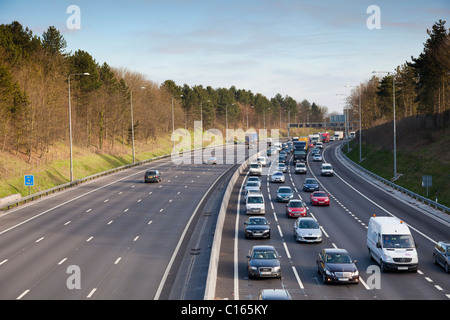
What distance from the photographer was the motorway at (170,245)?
69.1ft

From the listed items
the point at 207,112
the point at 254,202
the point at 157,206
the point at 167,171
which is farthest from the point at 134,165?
the point at 207,112

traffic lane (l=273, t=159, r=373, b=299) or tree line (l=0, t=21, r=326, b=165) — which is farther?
tree line (l=0, t=21, r=326, b=165)

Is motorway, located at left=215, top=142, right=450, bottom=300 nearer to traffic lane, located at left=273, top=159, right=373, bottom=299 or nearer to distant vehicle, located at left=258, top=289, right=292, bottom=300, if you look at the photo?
traffic lane, located at left=273, top=159, right=373, bottom=299

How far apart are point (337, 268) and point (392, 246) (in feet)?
12.2

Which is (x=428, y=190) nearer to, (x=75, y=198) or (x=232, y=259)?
(x=232, y=259)

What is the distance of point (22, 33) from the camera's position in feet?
232

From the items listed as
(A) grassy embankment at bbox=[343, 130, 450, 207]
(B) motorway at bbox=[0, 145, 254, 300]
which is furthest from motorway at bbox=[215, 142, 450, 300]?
(A) grassy embankment at bbox=[343, 130, 450, 207]

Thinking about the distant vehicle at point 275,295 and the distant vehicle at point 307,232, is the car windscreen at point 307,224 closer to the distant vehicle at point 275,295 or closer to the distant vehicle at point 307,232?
the distant vehicle at point 307,232

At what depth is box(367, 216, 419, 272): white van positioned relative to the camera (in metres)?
23.1

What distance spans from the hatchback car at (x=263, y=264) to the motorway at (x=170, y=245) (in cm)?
38

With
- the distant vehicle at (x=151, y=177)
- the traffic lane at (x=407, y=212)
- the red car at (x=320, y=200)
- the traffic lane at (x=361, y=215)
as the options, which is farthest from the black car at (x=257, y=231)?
the distant vehicle at (x=151, y=177)

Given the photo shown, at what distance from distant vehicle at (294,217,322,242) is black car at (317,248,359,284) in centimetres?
633

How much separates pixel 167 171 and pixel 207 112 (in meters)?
85.3

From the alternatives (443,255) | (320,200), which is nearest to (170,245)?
(443,255)
